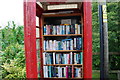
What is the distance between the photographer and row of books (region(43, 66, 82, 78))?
7.53 feet

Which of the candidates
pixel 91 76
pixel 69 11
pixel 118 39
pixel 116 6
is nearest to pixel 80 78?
pixel 91 76

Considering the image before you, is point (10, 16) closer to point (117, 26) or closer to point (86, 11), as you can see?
point (86, 11)

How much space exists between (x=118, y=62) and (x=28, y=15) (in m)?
1.22

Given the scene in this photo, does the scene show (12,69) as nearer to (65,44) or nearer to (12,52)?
(12,52)

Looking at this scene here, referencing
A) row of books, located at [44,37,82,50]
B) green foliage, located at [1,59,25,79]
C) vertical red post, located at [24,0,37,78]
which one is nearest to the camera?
vertical red post, located at [24,0,37,78]

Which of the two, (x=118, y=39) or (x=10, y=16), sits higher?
(x=10, y=16)

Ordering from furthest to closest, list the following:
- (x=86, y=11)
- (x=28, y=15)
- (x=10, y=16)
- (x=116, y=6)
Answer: (x=10, y=16) < (x=116, y=6) < (x=86, y=11) < (x=28, y=15)

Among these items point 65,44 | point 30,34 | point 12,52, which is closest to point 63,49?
point 65,44

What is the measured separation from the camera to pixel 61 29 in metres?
2.32

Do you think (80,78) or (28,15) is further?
(80,78)

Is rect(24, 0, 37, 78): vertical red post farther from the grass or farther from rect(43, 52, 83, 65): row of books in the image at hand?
rect(43, 52, 83, 65): row of books

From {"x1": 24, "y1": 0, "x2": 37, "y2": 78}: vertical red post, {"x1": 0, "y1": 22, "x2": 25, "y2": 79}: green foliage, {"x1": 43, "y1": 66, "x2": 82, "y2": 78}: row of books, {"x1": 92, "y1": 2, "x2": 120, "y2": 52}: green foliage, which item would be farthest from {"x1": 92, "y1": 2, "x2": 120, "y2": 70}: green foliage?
{"x1": 0, "y1": 22, "x2": 25, "y2": 79}: green foliage

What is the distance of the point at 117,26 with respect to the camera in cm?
159

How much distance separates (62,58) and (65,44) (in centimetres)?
28
